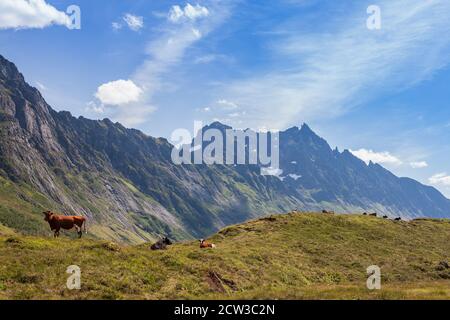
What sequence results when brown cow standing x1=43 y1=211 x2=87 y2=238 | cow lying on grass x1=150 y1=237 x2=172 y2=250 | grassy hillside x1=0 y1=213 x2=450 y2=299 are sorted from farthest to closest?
cow lying on grass x1=150 y1=237 x2=172 y2=250
brown cow standing x1=43 y1=211 x2=87 y2=238
grassy hillside x1=0 y1=213 x2=450 y2=299

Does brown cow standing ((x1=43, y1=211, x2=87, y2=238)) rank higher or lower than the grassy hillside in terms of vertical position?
higher

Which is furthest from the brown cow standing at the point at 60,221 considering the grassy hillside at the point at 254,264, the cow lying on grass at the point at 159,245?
the cow lying on grass at the point at 159,245

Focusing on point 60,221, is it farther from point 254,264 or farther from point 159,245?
point 254,264

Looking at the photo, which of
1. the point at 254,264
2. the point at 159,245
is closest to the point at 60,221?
the point at 159,245

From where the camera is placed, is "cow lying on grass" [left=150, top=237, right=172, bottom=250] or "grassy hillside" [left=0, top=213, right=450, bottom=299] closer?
"grassy hillside" [left=0, top=213, right=450, bottom=299]

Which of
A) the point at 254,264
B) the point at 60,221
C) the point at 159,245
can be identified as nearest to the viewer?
the point at 60,221

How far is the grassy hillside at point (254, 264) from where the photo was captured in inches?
1141

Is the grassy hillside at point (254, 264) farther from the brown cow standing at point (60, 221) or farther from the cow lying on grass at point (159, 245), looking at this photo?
the brown cow standing at point (60, 221)

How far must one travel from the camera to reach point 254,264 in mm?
45594

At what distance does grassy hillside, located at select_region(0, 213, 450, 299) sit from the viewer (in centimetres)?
2898

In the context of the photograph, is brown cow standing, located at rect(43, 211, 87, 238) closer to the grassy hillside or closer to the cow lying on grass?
the grassy hillside

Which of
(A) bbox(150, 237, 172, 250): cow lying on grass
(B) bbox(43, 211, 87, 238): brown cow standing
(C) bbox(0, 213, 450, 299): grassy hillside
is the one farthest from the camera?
(A) bbox(150, 237, 172, 250): cow lying on grass

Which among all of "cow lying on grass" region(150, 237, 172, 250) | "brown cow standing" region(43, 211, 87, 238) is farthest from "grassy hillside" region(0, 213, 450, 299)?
"brown cow standing" region(43, 211, 87, 238)

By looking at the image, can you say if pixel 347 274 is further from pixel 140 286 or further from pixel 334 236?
pixel 140 286
